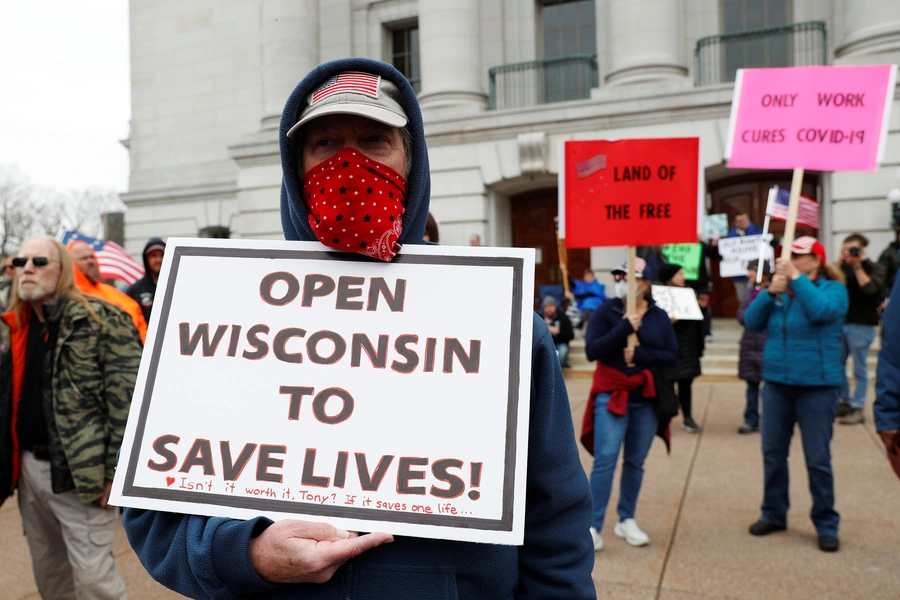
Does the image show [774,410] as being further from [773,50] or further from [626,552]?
[773,50]

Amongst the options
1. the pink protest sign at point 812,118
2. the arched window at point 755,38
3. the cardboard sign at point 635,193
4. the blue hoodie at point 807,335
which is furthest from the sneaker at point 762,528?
the arched window at point 755,38

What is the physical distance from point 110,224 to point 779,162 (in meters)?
24.7

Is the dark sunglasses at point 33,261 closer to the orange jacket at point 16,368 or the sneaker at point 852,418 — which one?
the orange jacket at point 16,368

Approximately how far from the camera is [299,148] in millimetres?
1672

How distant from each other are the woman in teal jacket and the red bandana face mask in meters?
3.96

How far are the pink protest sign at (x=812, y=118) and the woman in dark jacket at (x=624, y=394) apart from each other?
1214 millimetres

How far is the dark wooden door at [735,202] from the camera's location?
1653 cm

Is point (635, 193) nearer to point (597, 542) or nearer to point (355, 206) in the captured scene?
point (597, 542)

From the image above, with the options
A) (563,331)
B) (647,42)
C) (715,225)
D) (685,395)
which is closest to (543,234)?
(715,225)

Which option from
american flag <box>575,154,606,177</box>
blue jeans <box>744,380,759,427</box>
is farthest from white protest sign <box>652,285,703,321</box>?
american flag <box>575,154,606,177</box>

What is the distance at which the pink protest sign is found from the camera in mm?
4699

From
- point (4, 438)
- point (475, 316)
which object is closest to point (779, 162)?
point (475, 316)

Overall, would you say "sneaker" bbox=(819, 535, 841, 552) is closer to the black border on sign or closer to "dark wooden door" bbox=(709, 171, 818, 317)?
the black border on sign

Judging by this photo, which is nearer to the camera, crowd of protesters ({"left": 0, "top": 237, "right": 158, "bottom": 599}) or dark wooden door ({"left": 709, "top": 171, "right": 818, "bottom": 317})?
crowd of protesters ({"left": 0, "top": 237, "right": 158, "bottom": 599})
